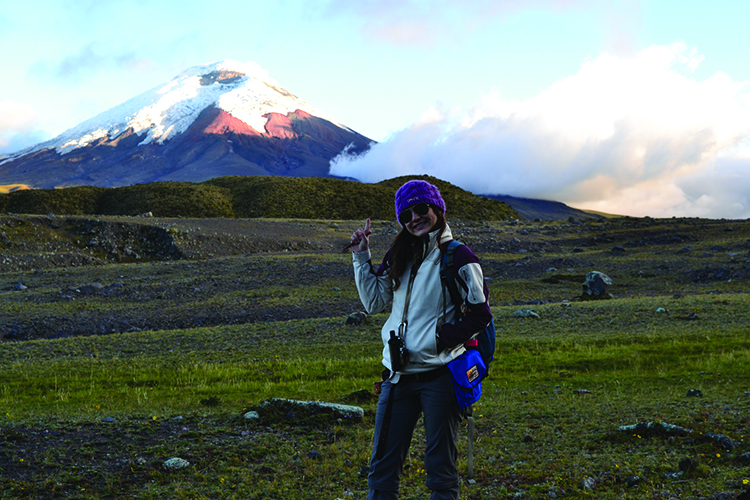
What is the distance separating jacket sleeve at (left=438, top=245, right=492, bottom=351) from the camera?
4133mm

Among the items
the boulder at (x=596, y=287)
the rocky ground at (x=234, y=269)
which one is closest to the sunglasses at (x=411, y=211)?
the rocky ground at (x=234, y=269)

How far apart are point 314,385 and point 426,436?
768cm

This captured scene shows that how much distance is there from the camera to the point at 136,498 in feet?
19.0

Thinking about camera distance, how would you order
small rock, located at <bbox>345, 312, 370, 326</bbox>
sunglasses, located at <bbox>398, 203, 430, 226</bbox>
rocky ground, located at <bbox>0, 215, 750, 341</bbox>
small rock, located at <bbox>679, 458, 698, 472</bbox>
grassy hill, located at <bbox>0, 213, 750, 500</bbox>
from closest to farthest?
1. sunglasses, located at <bbox>398, 203, 430, 226</bbox>
2. small rock, located at <bbox>679, 458, 698, 472</bbox>
3. grassy hill, located at <bbox>0, 213, 750, 500</bbox>
4. small rock, located at <bbox>345, 312, 370, 326</bbox>
5. rocky ground, located at <bbox>0, 215, 750, 341</bbox>

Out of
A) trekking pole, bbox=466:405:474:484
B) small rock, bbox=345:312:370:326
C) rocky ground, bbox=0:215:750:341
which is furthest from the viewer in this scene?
rocky ground, bbox=0:215:750:341

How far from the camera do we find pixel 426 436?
14.1 feet

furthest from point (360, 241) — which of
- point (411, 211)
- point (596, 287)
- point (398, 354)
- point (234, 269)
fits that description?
point (234, 269)

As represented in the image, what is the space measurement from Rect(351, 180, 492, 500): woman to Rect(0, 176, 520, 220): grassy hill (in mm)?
82457

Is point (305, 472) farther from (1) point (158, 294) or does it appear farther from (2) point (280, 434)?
(1) point (158, 294)

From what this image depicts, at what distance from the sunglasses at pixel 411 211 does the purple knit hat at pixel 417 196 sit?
3 cm

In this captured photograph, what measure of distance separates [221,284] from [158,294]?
3103mm

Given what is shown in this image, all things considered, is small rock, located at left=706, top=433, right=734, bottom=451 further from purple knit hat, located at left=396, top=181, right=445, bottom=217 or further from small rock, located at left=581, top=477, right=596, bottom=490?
purple knit hat, located at left=396, top=181, right=445, bottom=217

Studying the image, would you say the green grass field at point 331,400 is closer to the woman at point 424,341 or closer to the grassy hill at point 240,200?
the woman at point 424,341

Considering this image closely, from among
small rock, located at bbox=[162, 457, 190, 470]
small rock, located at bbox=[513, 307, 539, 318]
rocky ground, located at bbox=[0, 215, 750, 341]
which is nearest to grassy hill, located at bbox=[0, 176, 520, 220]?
rocky ground, located at bbox=[0, 215, 750, 341]
